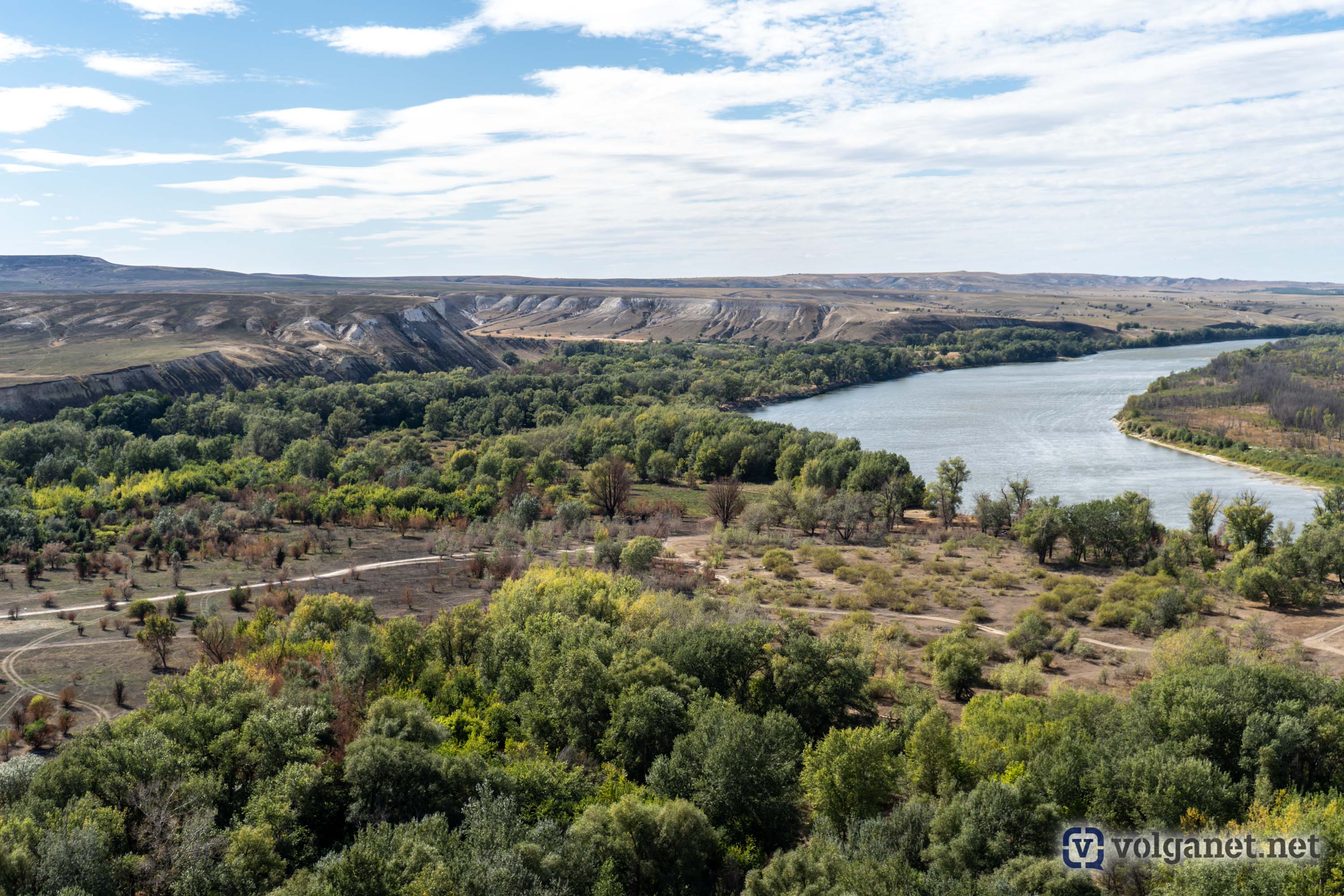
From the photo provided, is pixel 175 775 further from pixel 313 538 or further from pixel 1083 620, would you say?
pixel 1083 620

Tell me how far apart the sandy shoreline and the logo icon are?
61.0 meters

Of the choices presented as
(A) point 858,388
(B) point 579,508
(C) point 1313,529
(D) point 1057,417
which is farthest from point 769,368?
(C) point 1313,529

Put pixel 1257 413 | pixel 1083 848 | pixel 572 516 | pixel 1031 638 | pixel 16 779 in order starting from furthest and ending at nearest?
1. pixel 1257 413
2. pixel 572 516
3. pixel 1031 638
4. pixel 16 779
5. pixel 1083 848

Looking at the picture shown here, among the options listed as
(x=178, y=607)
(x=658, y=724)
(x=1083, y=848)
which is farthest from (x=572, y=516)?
(x=1083, y=848)

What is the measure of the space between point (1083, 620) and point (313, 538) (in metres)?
38.4

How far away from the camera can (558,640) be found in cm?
2748

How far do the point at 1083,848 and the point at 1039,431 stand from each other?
→ 248 ft

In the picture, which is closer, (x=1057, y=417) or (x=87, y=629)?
(x=87, y=629)

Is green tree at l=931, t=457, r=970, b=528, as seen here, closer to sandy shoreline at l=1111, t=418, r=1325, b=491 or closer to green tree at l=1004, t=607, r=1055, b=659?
green tree at l=1004, t=607, r=1055, b=659

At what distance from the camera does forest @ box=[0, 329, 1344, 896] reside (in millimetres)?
16562

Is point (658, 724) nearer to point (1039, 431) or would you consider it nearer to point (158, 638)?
point (158, 638)

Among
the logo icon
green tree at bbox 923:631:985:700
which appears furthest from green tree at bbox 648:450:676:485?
the logo icon

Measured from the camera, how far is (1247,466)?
7344cm

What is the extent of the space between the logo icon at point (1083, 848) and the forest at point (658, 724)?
0.27 meters
